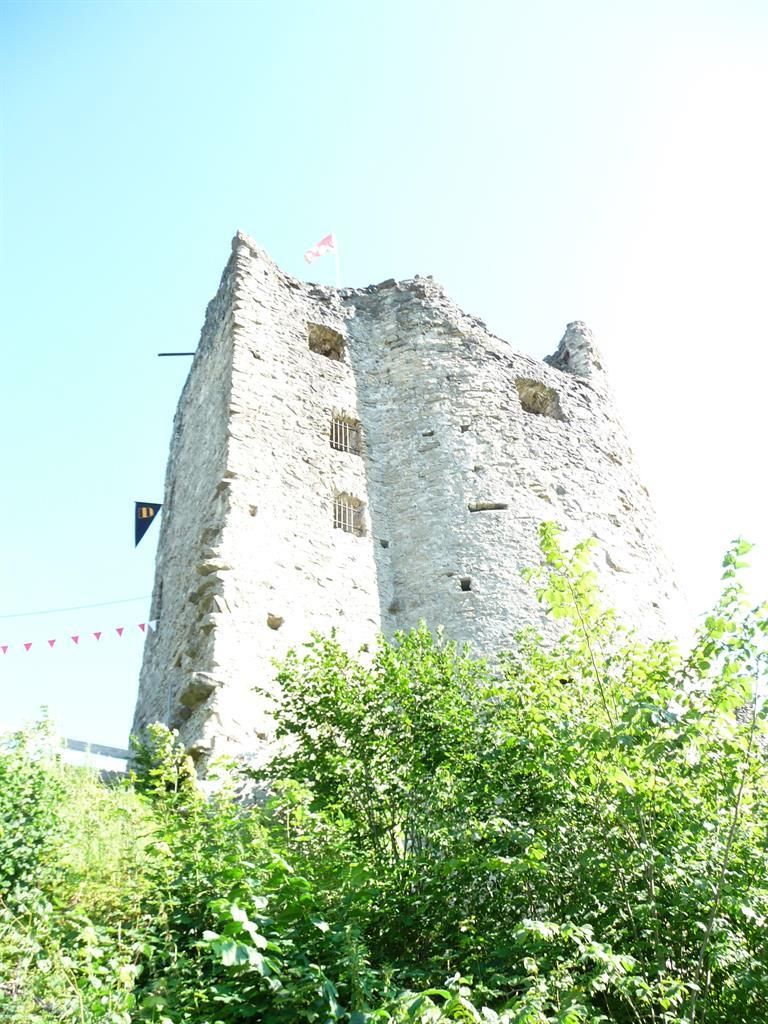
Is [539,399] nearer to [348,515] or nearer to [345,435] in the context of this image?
[345,435]

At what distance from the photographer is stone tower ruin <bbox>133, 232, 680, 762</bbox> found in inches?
394

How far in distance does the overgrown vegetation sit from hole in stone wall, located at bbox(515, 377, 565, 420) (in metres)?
8.94

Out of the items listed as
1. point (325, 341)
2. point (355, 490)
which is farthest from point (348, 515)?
point (325, 341)

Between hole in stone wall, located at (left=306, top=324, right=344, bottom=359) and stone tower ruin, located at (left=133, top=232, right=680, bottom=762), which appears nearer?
stone tower ruin, located at (left=133, top=232, right=680, bottom=762)

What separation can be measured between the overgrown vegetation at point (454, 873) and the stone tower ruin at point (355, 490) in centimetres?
265

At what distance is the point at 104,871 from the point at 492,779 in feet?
8.78

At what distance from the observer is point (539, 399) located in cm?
1524

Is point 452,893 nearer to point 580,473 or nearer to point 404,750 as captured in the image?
point 404,750

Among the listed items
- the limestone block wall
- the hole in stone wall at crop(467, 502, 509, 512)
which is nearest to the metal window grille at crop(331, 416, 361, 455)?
the limestone block wall

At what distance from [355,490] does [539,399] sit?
15.1 feet

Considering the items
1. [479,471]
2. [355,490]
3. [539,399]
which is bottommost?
[355,490]

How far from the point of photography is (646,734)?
17.2 feet

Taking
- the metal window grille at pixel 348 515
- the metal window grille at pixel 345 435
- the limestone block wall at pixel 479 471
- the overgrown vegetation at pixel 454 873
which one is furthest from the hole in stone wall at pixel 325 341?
the overgrown vegetation at pixel 454 873

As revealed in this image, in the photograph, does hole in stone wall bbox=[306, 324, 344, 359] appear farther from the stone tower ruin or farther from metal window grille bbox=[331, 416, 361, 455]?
metal window grille bbox=[331, 416, 361, 455]
